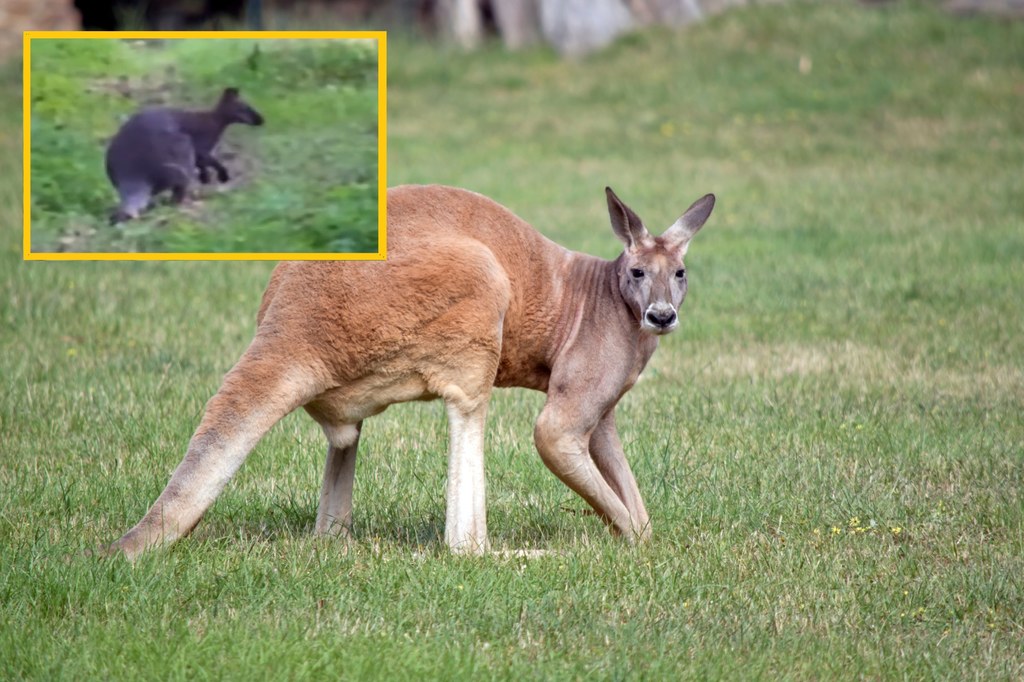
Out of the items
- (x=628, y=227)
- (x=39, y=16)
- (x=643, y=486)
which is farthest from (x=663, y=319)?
(x=39, y=16)

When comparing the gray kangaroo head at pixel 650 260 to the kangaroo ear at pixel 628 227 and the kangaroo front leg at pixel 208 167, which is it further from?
the kangaroo front leg at pixel 208 167

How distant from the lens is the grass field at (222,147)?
390cm

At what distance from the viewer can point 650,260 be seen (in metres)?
4.89

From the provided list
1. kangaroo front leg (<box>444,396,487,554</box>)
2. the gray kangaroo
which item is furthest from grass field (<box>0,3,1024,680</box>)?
the gray kangaroo

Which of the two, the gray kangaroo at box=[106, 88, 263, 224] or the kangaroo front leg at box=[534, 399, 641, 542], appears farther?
the kangaroo front leg at box=[534, 399, 641, 542]

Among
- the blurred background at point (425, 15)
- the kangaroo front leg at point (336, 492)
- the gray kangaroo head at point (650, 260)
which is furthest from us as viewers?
the blurred background at point (425, 15)

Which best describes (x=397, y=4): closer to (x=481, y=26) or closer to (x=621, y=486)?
(x=481, y=26)

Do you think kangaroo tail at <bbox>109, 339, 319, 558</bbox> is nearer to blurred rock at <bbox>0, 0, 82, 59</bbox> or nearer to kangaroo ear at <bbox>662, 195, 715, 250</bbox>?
kangaroo ear at <bbox>662, 195, 715, 250</bbox>

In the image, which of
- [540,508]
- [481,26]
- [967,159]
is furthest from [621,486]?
[481,26]

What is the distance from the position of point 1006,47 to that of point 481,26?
7.06 metres

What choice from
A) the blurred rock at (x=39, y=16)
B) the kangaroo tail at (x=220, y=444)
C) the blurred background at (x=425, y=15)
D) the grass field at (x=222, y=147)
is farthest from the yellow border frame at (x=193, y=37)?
the blurred rock at (x=39, y=16)

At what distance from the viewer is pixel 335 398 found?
4.71m

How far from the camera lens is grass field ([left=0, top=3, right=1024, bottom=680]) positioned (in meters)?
4.10

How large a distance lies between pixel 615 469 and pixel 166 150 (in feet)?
6.90
